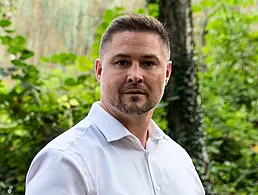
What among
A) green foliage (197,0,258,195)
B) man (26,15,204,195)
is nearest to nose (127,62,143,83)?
man (26,15,204,195)

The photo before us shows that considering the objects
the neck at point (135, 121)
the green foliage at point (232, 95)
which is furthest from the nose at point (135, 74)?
the green foliage at point (232, 95)

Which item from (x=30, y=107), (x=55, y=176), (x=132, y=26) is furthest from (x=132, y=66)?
(x=30, y=107)

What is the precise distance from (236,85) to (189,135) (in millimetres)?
1713

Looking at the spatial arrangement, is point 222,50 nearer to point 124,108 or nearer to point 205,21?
point 205,21

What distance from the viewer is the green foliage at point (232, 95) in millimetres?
4328

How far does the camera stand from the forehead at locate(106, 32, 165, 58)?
1454 mm

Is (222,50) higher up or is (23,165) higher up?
(222,50)

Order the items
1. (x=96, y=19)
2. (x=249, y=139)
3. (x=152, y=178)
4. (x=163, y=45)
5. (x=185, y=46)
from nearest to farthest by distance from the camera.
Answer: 1. (x=152, y=178)
2. (x=163, y=45)
3. (x=185, y=46)
4. (x=249, y=139)
5. (x=96, y=19)

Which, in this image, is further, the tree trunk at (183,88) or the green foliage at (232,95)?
the green foliage at (232,95)

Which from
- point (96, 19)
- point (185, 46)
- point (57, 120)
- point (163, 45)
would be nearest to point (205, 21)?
point (96, 19)

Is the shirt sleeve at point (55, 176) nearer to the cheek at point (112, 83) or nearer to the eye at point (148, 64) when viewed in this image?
the cheek at point (112, 83)

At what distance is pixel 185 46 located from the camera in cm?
376

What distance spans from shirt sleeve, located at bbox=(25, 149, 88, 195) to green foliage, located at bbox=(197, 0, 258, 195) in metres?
2.97

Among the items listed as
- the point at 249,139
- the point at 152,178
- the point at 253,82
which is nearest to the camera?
the point at 152,178
